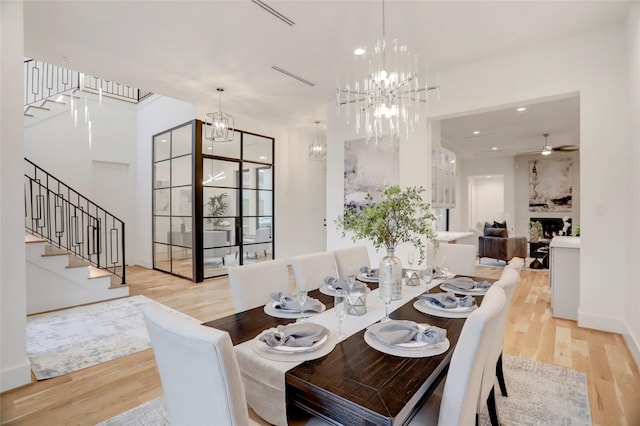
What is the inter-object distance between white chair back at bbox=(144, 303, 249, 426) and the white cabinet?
4.01m

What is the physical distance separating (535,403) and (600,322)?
1902mm

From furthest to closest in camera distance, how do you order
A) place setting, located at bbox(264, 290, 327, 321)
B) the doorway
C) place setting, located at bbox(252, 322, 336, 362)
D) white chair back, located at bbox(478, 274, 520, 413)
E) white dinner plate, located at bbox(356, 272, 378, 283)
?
the doorway → white dinner plate, located at bbox(356, 272, 378, 283) → place setting, located at bbox(264, 290, 327, 321) → white chair back, located at bbox(478, 274, 520, 413) → place setting, located at bbox(252, 322, 336, 362)

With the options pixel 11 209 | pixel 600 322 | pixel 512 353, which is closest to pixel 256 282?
pixel 11 209

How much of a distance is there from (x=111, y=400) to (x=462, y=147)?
28.6 feet

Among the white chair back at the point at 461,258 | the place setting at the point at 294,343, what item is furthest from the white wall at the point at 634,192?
the place setting at the point at 294,343

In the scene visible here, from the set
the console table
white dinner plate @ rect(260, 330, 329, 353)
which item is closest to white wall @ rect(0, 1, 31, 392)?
white dinner plate @ rect(260, 330, 329, 353)

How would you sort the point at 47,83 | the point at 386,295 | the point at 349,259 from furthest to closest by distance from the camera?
1. the point at 47,83
2. the point at 349,259
3. the point at 386,295

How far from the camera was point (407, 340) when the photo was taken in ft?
4.23

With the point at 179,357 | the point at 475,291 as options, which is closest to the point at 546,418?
the point at 475,291

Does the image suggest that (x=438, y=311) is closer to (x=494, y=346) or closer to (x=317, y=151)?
(x=494, y=346)

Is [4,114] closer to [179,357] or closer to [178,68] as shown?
[178,68]

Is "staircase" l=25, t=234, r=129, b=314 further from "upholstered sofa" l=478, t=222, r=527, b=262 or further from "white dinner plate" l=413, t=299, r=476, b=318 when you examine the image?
"upholstered sofa" l=478, t=222, r=527, b=262

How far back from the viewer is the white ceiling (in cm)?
281

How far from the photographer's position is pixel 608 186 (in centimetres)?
315
